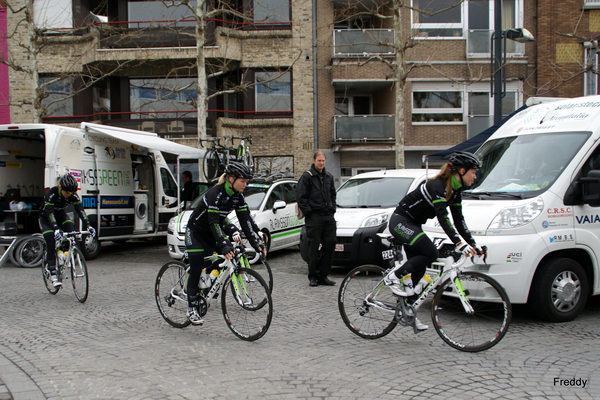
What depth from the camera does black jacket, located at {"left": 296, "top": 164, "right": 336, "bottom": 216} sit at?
805cm

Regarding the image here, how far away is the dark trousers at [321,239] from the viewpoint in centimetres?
806

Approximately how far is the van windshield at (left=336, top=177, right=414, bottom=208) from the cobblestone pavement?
3314mm

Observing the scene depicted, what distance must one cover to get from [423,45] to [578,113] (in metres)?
16.7

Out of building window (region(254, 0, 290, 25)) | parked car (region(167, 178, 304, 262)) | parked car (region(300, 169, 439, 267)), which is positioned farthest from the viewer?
building window (region(254, 0, 290, 25))

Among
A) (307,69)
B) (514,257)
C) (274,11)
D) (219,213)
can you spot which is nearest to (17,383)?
(219,213)

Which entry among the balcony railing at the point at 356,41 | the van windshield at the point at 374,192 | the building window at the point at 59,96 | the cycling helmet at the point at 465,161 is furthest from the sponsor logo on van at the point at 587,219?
the building window at the point at 59,96

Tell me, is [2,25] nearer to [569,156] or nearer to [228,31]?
[228,31]

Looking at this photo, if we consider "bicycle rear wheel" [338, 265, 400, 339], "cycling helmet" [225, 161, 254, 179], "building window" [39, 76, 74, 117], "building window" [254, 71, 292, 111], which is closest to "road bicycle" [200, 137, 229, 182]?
"building window" [254, 71, 292, 111]

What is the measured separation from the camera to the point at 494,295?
4.69 m

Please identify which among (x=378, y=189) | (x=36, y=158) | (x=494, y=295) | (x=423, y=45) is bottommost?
(x=494, y=295)

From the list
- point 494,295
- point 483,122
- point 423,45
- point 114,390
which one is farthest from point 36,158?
point 483,122

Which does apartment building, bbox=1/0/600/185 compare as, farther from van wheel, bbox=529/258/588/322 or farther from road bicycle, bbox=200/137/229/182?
van wheel, bbox=529/258/588/322

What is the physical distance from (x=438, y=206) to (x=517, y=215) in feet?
4.79

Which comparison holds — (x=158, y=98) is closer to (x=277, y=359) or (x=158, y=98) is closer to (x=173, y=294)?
(x=173, y=294)
